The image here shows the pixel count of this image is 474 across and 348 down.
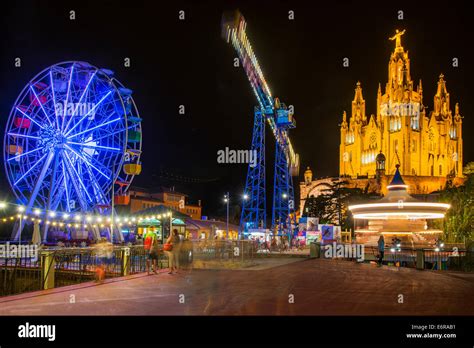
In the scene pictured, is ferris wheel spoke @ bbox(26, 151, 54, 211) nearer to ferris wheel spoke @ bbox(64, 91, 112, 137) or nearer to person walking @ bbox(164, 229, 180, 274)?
ferris wheel spoke @ bbox(64, 91, 112, 137)

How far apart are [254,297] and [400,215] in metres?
31.6

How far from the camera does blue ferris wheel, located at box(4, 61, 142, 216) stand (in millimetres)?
36094

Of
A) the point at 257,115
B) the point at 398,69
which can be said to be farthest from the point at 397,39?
the point at 257,115

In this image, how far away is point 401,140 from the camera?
10981cm

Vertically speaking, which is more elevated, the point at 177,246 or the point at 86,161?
the point at 86,161

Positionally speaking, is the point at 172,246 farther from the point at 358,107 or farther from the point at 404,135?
the point at 358,107

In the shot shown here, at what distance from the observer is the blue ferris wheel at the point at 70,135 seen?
36.1 m

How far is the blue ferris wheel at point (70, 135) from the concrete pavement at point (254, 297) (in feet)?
66.0

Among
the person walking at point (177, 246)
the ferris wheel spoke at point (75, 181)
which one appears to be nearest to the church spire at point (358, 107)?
the ferris wheel spoke at point (75, 181)

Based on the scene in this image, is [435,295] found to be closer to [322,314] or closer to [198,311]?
[322,314]

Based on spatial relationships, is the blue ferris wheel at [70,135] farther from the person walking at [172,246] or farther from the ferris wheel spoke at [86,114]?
the person walking at [172,246]

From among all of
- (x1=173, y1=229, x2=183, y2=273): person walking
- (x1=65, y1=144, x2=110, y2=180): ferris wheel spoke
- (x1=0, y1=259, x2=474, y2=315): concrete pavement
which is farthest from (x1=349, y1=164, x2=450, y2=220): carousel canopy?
(x1=173, y1=229, x2=183, y2=273): person walking

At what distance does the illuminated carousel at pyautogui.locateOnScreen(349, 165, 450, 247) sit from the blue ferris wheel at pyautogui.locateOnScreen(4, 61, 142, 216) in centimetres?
1989

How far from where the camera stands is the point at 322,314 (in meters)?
10.6
